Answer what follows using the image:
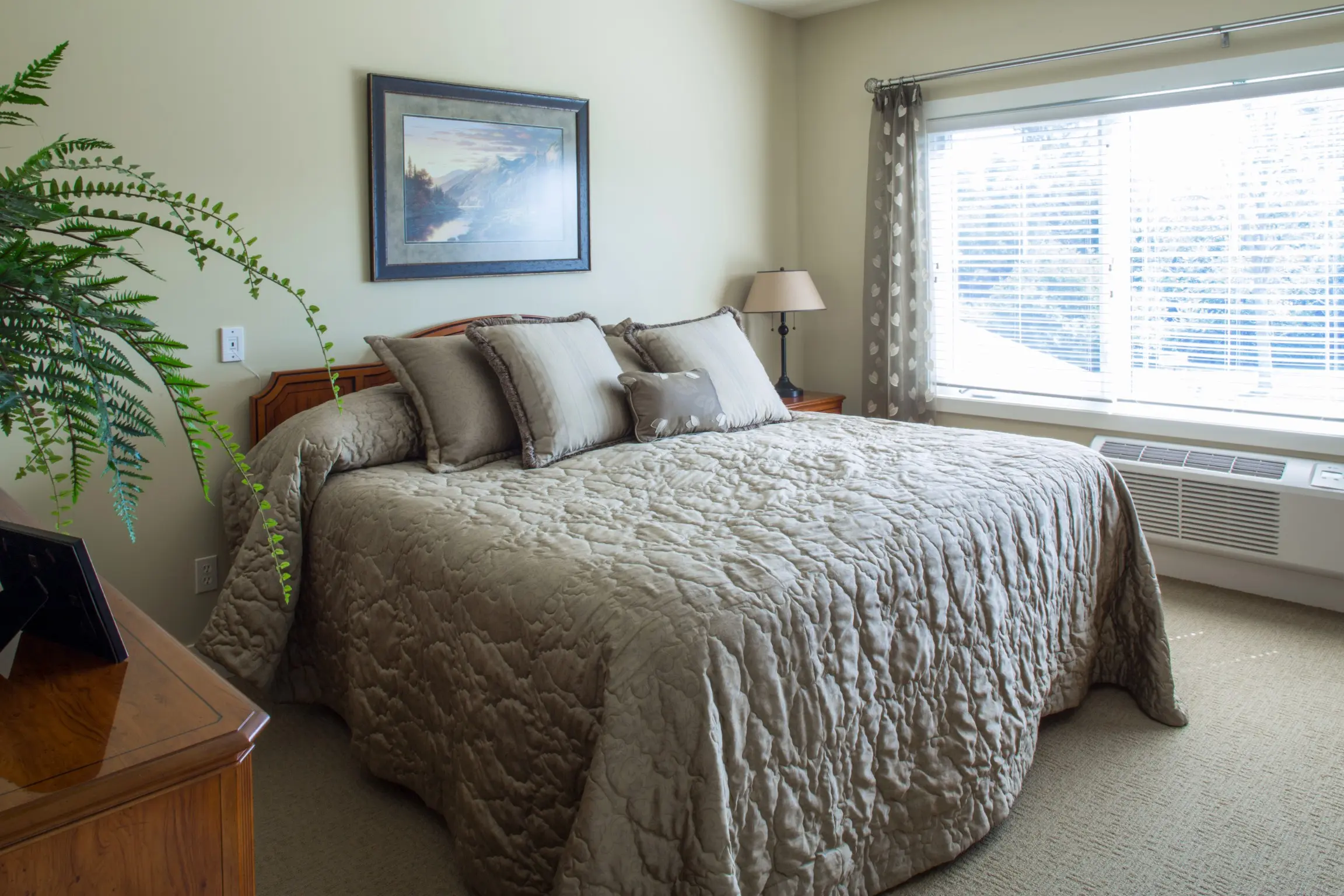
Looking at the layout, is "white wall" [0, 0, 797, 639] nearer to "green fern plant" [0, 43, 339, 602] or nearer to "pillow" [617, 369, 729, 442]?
"pillow" [617, 369, 729, 442]

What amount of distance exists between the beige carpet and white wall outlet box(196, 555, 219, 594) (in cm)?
57

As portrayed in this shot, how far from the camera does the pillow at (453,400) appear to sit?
9.56ft

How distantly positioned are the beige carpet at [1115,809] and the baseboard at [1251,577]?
1.86 feet

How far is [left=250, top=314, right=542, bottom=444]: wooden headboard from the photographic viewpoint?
124 inches

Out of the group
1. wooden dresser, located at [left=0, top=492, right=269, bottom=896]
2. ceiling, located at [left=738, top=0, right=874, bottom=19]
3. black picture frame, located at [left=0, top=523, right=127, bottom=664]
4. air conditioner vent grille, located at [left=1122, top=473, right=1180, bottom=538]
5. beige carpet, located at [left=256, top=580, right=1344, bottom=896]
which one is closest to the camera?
wooden dresser, located at [left=0, top=492, right=269, bottom=896]

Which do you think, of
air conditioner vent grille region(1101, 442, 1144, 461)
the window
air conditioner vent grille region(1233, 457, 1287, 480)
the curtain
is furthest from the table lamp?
air conditioner vent grille region(1233, 457, 1287, 480)

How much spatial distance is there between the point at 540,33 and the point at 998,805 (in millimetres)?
3191

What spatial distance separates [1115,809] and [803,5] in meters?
3.86

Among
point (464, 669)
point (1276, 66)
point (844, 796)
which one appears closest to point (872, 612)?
point (844, 796)

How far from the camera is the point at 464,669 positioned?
2035 millimetres

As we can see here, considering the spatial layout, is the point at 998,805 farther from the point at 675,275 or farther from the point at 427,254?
the point at 675,275

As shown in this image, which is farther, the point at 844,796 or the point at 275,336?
the point at 275,336

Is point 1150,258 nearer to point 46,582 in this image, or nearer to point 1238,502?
point 1238,502

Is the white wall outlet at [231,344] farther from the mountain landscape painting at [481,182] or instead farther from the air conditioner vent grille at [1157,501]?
the air conditioner vent grille at [1157,501]
